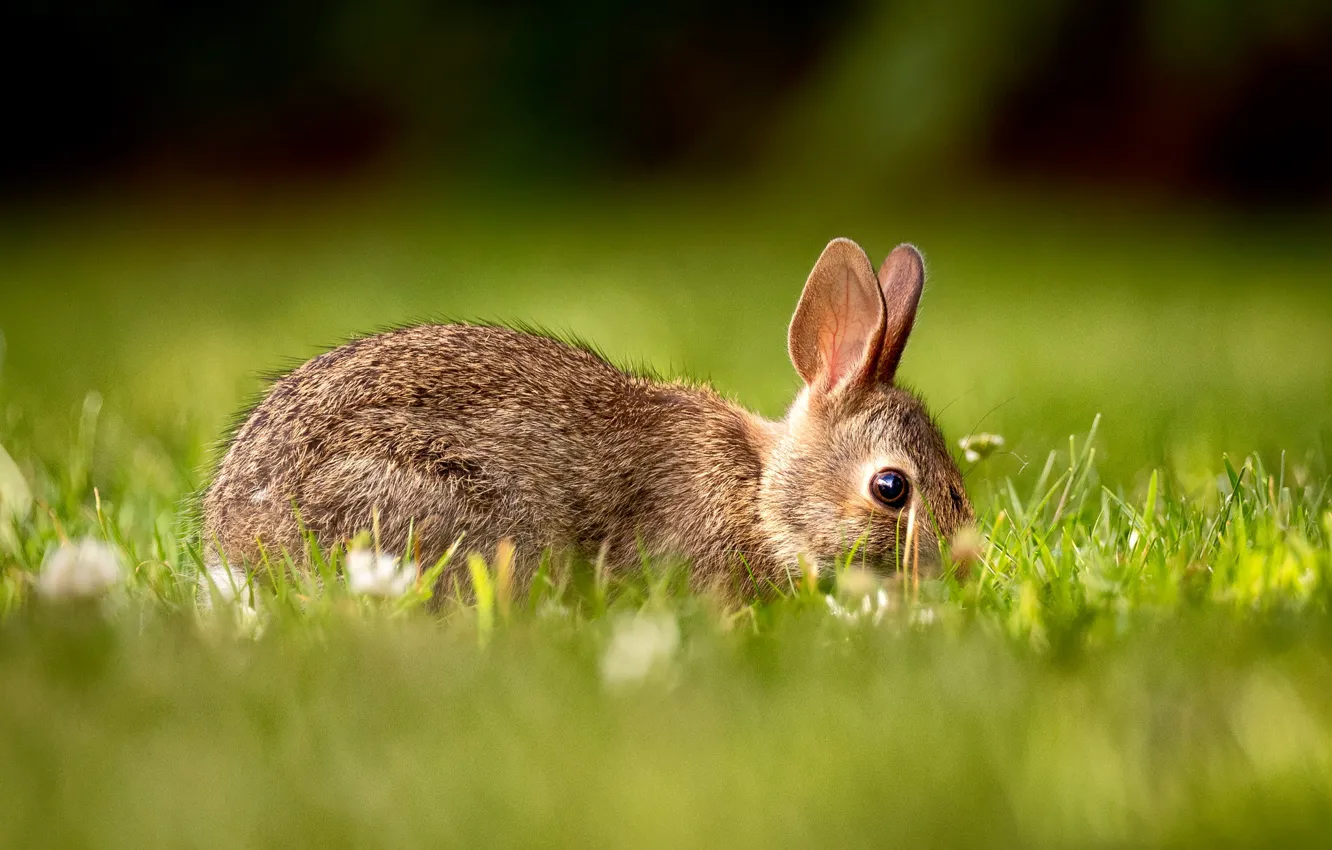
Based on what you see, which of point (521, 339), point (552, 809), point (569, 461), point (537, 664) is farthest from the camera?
point (521, 339)

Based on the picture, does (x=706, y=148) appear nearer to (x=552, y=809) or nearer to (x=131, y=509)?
(x=131, y=509)

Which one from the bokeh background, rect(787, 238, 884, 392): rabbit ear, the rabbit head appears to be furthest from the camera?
the bokeh background

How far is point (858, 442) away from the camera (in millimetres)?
3998

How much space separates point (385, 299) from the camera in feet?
29.8

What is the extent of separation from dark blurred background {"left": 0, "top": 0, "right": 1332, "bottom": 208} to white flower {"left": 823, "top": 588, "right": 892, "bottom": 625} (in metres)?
11.1

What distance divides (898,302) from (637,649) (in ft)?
5.98

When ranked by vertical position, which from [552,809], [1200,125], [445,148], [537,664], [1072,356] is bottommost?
[552,809]

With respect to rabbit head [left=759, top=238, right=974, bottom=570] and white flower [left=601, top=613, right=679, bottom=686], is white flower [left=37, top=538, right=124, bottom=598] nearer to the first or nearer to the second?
white flower [left=601, top=613, right=679, bottom=686]

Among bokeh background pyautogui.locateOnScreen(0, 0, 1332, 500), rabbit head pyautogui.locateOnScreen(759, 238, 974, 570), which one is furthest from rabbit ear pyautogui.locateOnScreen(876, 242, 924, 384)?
bokeh background pyautogui.locateOnScreen(0, 0, 1332, 500)

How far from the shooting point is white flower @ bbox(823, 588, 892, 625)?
2.97m

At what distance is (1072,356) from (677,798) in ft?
17.7

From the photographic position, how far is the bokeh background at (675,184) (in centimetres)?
753

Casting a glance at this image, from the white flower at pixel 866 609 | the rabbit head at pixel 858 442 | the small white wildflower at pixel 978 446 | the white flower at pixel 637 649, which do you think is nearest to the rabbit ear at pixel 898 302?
the rabbit head at pixel 858 442

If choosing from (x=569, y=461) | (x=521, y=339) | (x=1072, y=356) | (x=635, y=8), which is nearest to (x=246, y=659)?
(x=569, y=461)
